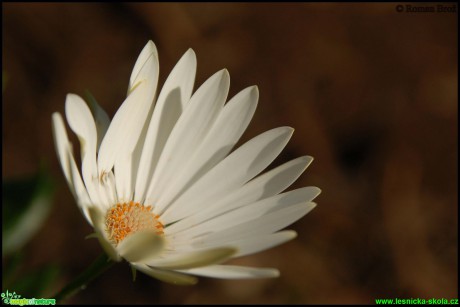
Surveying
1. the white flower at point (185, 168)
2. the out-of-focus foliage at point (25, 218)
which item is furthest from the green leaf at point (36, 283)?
the white flower at point (185, 168)

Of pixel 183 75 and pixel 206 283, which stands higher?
pixel 183 75

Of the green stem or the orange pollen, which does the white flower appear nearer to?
the orange pollen

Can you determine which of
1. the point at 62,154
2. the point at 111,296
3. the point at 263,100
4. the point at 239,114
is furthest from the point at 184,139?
the point at 263,100

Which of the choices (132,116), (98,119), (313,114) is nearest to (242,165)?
(132,116)

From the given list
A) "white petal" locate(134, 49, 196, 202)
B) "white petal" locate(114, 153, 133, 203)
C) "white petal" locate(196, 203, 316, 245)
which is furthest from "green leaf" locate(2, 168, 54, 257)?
"white petal" locate(196, 203, 316, 245)

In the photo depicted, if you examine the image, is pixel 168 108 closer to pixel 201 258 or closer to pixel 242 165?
pixel 242 165

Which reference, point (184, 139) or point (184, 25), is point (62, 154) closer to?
point (184, 139)

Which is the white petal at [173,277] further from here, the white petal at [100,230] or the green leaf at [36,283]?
the green leaf at [36,283]
